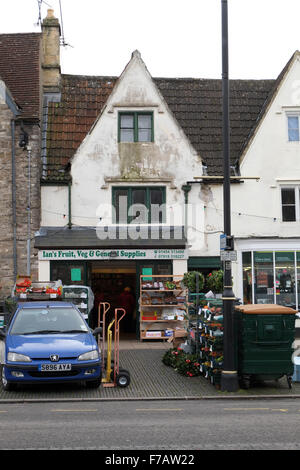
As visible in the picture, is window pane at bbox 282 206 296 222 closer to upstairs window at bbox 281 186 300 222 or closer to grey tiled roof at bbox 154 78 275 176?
upstairs window at bbox 281 186 300 222

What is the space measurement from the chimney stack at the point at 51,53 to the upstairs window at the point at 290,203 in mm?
9268

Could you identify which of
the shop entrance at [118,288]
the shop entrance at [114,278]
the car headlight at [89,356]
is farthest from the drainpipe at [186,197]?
the car headlight at [89,356]

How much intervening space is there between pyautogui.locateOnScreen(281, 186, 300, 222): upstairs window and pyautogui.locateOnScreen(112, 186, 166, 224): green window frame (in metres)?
4.27

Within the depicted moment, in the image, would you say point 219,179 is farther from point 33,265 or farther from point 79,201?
point 33,265

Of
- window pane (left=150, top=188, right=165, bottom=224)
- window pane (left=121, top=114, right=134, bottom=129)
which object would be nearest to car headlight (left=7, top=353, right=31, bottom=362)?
window pane (left=150, top=188, right=165, bottom=224)

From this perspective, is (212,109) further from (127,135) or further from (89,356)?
(89,356)

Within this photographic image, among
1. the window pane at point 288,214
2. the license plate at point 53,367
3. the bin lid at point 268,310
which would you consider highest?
the window pane at point 288,214

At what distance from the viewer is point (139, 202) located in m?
22.6

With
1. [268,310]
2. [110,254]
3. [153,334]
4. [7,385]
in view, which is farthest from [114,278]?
[268,310]

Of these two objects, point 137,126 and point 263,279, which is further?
point 137,126

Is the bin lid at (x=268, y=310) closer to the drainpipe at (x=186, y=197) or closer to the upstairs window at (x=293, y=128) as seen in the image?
the drainpipe at (x=186, y=197)

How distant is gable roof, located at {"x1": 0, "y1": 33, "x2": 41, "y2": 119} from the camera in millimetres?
22595

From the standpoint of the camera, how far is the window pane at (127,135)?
22.7 m

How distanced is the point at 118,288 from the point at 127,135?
19.2 feet
